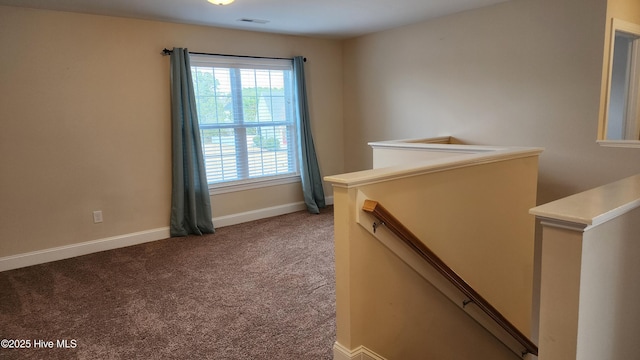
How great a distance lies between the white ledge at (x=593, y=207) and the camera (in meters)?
1.28

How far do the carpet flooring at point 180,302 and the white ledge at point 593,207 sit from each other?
1519 millimetres

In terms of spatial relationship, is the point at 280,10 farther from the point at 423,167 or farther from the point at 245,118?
the point at 423,167

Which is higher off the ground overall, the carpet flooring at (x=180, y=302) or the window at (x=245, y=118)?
the window at (x=245, y=118)

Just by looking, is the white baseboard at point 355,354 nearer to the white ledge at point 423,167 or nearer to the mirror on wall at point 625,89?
the white ledge at point 423,167

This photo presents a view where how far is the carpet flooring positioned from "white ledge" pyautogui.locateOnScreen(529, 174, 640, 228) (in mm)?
1519

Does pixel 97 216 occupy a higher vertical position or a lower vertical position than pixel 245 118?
lower

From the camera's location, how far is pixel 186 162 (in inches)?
179

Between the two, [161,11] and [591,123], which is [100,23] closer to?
[161,11]

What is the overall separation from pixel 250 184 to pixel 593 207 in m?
4.26

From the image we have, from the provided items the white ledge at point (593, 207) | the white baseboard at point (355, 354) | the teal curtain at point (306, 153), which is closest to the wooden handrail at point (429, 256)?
the white baseboard at point (355, 354)

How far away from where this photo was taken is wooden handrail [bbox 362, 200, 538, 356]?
6.52ft

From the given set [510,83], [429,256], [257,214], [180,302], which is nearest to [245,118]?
[257,214]

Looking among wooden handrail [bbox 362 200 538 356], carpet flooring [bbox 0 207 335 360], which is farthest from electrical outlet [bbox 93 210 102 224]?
wooden handrail [bbox 362 200 538 356]

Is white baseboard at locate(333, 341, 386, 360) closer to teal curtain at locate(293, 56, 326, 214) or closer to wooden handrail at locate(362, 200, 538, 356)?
wooden handrail at locate(362, 200, 538, 356)
